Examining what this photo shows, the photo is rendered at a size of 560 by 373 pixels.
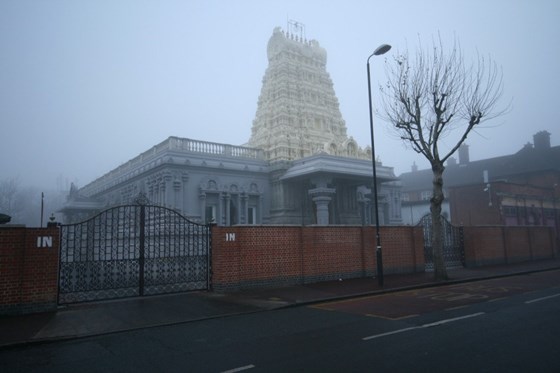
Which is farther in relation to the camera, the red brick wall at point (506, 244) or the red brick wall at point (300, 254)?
the red brick wall at point (506, 244)

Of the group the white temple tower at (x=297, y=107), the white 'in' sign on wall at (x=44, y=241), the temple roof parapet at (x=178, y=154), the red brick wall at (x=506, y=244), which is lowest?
the red brick wall at (x=506, y=244)

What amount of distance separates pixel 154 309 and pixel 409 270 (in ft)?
45.5

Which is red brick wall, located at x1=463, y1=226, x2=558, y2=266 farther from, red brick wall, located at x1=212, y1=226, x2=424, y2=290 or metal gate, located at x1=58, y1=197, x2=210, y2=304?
metal gate, located at x1=58, y1=197, x2=210, y2=304

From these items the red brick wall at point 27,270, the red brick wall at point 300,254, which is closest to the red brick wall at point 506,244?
the red brick wall at point 300,254

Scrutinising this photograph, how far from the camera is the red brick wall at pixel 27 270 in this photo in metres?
10.5

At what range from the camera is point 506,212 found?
4159cm

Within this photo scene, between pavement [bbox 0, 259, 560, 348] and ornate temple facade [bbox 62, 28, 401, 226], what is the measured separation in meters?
14.5

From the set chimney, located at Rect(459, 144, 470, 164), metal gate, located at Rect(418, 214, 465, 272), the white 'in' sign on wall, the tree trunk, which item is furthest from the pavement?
chimney, located at Rect(459, 144, 470, 164)

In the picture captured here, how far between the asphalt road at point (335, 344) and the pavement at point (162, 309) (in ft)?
1.73

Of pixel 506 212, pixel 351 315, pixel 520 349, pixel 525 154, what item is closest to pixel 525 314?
pixel 520 349

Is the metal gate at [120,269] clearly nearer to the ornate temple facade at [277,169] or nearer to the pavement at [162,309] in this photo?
the pavement at [162,309]

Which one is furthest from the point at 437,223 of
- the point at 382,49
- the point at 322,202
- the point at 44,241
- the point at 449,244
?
the point at 44,241

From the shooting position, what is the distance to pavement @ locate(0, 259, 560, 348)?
8.62 metres

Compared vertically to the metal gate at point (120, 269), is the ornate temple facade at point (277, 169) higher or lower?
higher
